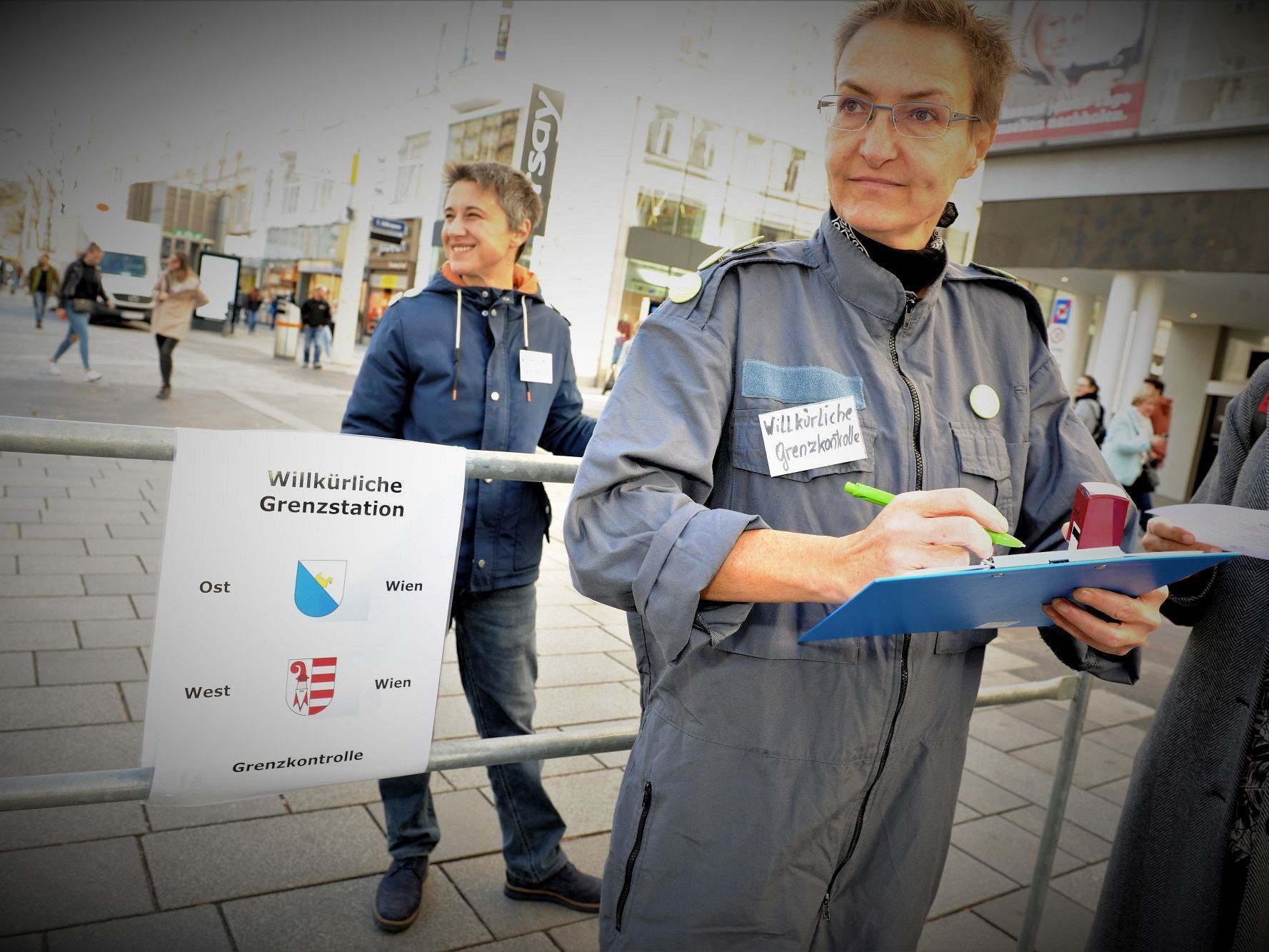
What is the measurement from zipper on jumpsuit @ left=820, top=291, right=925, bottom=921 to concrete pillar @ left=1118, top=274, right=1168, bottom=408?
1552 cm

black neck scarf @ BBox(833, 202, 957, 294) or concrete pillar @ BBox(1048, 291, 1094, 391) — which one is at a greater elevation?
concrete pillar @ BBox(1048, 291, 1094, 391)

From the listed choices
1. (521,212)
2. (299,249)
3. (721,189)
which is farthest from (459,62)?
(721,189)

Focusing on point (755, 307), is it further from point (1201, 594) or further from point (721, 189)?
point (721, 189)

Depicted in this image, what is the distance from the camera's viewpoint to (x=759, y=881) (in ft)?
3.77

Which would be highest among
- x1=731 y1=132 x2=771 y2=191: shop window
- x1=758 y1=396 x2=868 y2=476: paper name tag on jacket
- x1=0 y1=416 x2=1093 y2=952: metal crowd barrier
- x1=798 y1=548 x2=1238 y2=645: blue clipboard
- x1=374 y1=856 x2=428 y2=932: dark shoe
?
x1=731 y1=132 x2=771 y2=191: shop window

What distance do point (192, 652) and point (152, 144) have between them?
12.0 feet

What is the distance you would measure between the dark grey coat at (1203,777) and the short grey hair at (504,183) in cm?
191

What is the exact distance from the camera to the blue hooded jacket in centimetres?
229

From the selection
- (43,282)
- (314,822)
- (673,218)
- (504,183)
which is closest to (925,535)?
(504,183)

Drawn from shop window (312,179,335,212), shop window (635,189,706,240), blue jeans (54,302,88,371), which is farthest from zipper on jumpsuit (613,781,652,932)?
shop window (635,189,706,240)

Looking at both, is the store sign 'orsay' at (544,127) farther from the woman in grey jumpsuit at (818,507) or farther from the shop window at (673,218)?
the shop window at (673,218)

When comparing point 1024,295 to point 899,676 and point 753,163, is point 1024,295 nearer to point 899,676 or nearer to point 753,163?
point 899,676

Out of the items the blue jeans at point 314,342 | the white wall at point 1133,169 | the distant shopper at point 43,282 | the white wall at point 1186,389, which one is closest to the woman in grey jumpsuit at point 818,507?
the distant shopper at point 43,282

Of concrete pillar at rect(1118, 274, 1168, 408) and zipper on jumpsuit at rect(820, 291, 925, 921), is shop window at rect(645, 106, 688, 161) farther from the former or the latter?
zipper on jumpsuit at rect(820, 291, 925, 921)
